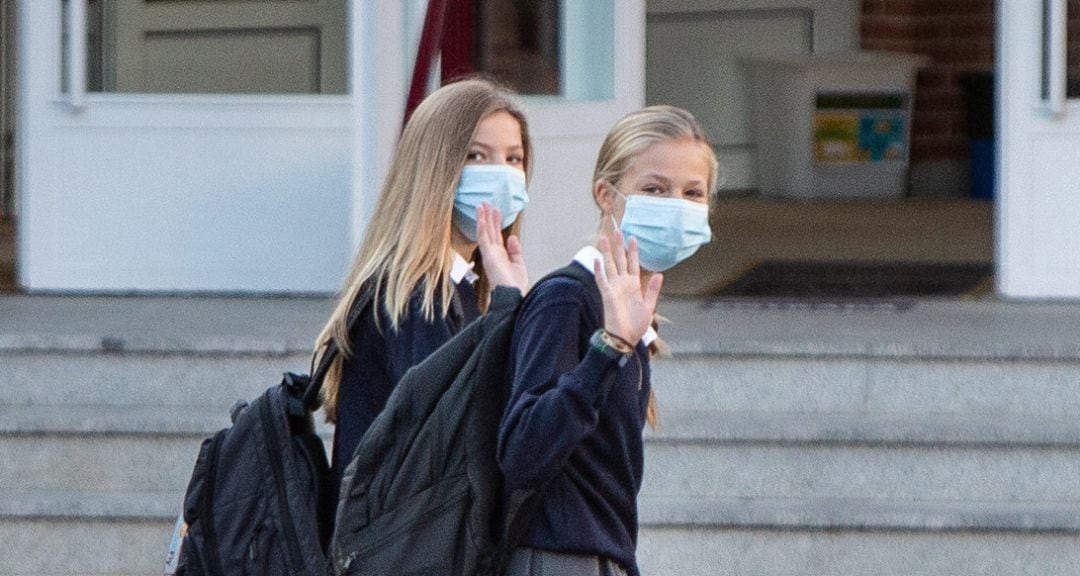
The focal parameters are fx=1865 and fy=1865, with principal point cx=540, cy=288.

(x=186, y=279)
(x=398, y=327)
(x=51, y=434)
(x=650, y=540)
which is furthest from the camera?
(x=186, y=279)

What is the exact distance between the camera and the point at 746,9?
10.5 meters

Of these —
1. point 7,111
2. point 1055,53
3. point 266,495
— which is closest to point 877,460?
point 1055,53

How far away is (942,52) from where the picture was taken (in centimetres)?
1116

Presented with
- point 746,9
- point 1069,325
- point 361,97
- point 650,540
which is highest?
point 746,9

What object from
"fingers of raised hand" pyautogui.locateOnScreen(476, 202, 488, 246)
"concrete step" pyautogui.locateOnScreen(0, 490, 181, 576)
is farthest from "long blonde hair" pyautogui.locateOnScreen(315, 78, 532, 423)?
"concrete step" pyautogui.locateOnScreen(0, 490, 181, 576)

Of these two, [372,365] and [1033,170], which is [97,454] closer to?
[372,365]

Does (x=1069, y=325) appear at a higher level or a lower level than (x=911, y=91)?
lower

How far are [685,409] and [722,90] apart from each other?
5849mm

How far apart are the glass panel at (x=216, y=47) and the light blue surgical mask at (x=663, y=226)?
3.65 meters

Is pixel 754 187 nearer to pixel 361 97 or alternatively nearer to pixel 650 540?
pixel 361 97

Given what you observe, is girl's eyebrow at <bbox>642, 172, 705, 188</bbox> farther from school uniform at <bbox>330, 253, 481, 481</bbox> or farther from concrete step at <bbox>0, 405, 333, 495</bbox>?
concrete step at <bbox>0, 405, 333, 495</bbox>

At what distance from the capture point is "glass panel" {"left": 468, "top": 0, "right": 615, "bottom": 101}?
5473 millimetres

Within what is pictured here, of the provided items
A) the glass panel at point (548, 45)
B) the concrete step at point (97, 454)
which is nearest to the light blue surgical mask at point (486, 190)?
the concrete step at point (97, 454)

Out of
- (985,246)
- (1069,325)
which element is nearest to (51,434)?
(1069,325)
